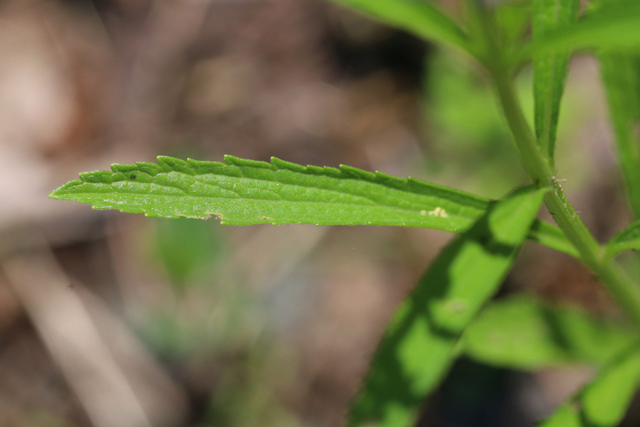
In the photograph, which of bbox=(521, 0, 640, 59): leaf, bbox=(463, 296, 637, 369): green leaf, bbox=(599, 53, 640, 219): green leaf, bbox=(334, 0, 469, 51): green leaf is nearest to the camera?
bbox=(521, 0, 640, 59): leaf

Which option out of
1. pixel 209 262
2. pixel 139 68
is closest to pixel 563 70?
pixel 209 262

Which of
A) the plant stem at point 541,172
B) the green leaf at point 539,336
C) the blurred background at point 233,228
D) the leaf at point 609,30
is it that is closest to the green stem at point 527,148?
the plant stem at point 541,172

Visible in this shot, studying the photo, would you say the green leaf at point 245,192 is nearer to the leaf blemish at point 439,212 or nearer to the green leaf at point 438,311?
the leaf blemish at point 439,212

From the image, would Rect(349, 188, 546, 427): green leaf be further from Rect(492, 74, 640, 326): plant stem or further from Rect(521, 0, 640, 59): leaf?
Rect(521, 0, 640, 59): leaf

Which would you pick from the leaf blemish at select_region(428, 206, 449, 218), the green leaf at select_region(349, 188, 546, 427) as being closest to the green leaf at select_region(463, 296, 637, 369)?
the green leaf at select_region(349, 188, 546, 427)

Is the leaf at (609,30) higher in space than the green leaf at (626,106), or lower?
lower

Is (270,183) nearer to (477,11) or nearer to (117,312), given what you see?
(477,11)
